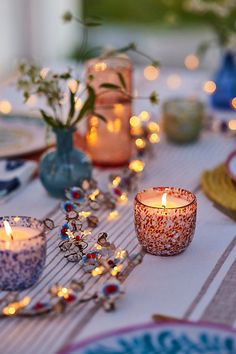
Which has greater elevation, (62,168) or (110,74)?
(110,74)

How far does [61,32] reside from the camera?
447 centimetres

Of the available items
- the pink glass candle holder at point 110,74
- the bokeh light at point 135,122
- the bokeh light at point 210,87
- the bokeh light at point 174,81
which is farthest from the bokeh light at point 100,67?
the bokeh light at point 174,81

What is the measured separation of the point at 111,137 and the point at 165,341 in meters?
0.82

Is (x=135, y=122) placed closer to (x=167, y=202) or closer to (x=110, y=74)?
(x=110, y=74)

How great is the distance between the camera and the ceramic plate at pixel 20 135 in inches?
67.3

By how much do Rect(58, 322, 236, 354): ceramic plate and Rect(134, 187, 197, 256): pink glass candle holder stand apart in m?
0.26

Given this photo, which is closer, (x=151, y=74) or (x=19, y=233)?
(x=19, y=233)

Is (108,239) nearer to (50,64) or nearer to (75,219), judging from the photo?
(75,219)

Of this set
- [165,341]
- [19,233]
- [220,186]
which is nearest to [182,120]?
[220,186]

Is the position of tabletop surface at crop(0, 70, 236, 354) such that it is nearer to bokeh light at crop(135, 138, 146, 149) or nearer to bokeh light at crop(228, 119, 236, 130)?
bokeh light at crop(135, 138, 146, 149)

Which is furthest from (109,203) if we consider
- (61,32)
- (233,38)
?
(61,32)

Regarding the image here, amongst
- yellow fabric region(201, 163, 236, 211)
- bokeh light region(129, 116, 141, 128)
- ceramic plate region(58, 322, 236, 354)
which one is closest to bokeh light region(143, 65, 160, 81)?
bokeh light region(129, 116, 141, 128)

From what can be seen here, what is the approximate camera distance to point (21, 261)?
1.04 meters

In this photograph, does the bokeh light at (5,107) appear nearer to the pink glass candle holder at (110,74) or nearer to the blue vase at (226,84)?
the pink glass candle holder at (110,74)
